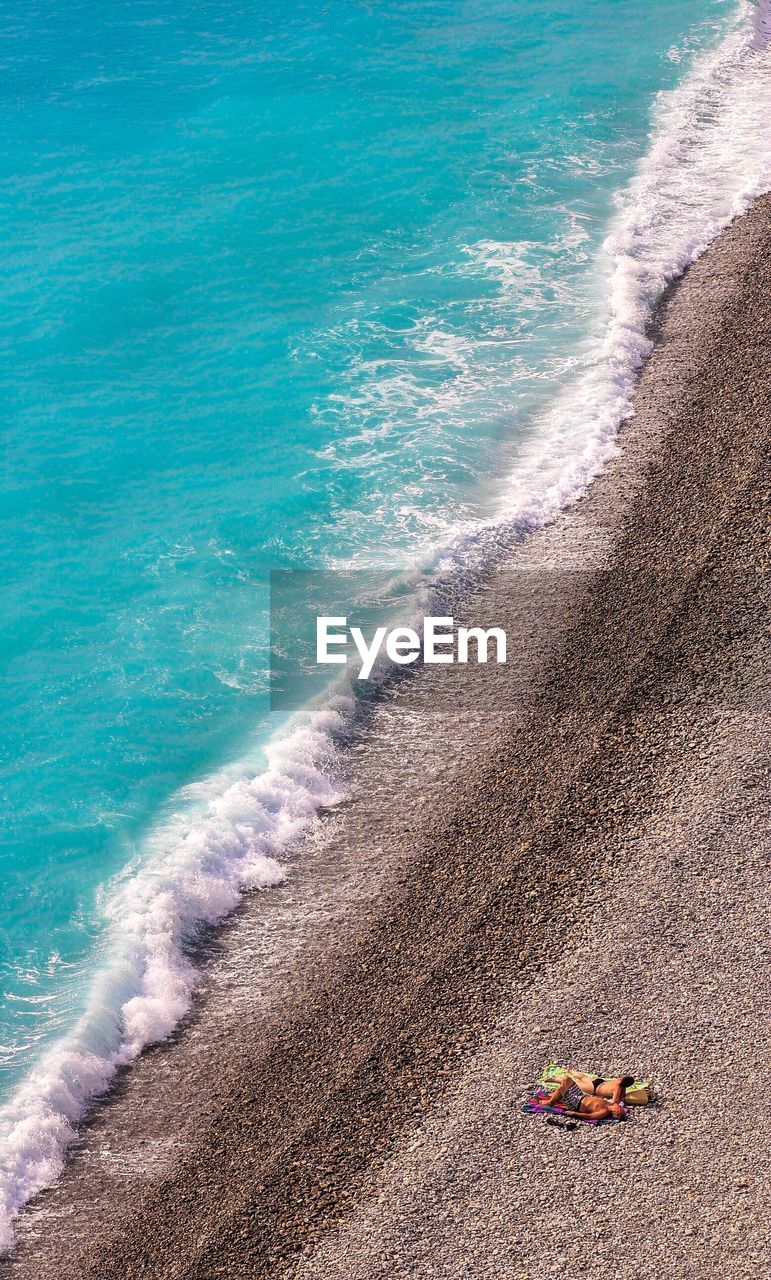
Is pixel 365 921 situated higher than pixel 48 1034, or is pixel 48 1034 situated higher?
pixel 365 921

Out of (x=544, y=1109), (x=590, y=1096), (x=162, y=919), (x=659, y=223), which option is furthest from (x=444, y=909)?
(x=659, y=223)

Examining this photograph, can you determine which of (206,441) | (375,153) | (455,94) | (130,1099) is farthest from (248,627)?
(455,94)

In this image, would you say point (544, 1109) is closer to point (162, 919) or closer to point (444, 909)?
point (444, 909)

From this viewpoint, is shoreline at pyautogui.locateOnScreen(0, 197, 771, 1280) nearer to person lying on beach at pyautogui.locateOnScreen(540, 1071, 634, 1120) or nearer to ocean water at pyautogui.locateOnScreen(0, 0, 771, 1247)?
person lying on beach at pyautogui.locateOnScreen(540, 1071, 634, 1120)

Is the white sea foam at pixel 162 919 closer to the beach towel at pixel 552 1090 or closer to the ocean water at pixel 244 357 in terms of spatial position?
the ocean water at pixel 244 357

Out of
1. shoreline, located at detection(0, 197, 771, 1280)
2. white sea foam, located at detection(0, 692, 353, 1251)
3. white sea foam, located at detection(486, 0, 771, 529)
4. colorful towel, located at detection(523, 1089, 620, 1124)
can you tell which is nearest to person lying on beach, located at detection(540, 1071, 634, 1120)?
colorful towel, located at detection(523, 1089, 620, 1124)

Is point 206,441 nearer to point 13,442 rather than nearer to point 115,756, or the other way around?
point 13,442
